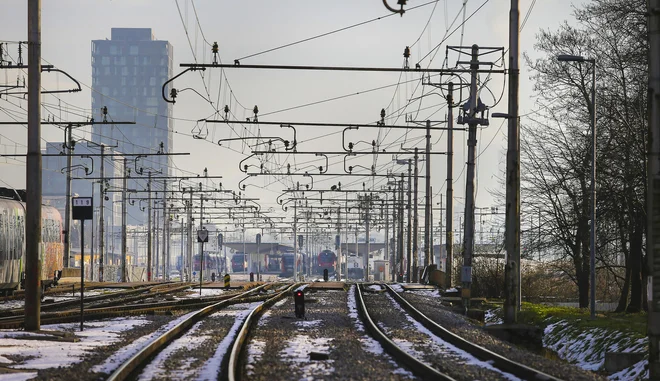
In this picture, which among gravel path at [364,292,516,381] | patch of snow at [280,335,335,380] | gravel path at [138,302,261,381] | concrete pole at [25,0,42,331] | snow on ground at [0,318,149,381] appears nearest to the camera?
gravel path at [138,302,261,381]

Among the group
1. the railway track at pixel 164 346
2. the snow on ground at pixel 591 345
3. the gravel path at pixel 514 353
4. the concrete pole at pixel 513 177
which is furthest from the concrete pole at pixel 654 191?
the concrete pole at pixel 513 177

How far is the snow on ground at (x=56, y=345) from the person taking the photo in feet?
52.5

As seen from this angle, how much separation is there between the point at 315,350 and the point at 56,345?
4707 mm

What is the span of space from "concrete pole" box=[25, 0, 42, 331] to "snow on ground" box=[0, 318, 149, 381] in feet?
2.68

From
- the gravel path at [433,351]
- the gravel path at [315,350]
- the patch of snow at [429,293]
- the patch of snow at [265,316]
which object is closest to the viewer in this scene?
the gravel path at [315,350]

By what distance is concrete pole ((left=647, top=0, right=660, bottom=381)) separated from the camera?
15312 millimetres

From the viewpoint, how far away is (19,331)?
2098cm

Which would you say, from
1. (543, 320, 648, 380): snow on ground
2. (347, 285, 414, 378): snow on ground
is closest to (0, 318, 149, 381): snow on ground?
(347, 285, 414, 378): snow on ground

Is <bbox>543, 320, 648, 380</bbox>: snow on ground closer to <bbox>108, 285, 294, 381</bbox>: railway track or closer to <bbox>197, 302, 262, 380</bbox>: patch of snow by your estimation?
<bbox>108, 285, 294, 381</bbox>: railway track

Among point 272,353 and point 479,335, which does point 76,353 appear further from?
point 479,335

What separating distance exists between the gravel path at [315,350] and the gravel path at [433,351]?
614 mm

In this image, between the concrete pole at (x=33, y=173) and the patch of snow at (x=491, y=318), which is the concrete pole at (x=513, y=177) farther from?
the concrete pole at (x=33, y=173)

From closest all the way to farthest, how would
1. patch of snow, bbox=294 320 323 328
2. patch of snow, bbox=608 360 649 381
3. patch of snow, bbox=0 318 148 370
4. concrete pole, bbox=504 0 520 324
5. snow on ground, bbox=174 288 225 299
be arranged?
patch of snow, bbox=0 318 148 370 < patch of snow, bbox=608 360 649 381 < patch of snow, bbox=294 320 323 328 < concrete pole, bbox=504 0 520 324 < snow on ground, bbox=174 288 225 299

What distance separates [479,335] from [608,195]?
45.3 feet
